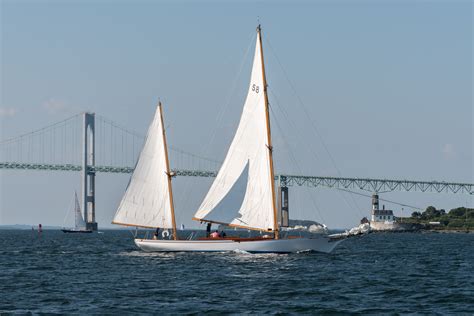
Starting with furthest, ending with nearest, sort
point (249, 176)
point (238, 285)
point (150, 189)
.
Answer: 1. point (150, 189)
2. point (249, 176)
3. point (238, 285)

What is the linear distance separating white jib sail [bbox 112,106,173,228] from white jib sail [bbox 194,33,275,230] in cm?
499

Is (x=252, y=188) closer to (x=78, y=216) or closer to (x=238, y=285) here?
(x=238, y=285)

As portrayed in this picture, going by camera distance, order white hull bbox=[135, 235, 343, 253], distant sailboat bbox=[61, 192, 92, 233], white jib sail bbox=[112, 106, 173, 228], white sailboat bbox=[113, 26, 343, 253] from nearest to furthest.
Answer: white sailboat bbox=[113, 26, 343, 253]
white hull bbox=[135, 235, 343, 253]
white jib sail bbox=[112, 106, 173, 228]
distant sailboat bbox=[61, 192, 92, 233]

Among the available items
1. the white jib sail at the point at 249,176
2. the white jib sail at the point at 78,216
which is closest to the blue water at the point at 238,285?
the white jib sail at the point at 249,176

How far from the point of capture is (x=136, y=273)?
41.5 meters

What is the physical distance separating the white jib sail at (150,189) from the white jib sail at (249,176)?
4.99 m

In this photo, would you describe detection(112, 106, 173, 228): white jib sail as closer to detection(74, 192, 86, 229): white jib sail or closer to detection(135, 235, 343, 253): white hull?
detection(135, 235, 343, 253): white hull

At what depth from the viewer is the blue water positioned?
29.3 metres

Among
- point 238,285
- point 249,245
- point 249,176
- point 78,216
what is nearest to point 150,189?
point 249,176

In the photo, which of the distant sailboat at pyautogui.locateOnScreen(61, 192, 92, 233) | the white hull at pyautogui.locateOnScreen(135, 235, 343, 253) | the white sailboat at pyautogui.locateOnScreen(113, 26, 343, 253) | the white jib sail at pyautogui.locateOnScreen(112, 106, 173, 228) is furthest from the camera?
the distant sailboat at pyautogui.locateOnScreen(61, 192, 92, 233)

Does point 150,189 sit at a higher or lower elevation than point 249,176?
lower

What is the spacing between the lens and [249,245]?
5047cm

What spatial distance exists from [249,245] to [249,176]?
364 cm

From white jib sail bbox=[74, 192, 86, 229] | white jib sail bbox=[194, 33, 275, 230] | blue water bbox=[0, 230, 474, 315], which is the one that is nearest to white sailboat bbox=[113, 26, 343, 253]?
white jib sail bbox=[194, 33, 275, 230]
